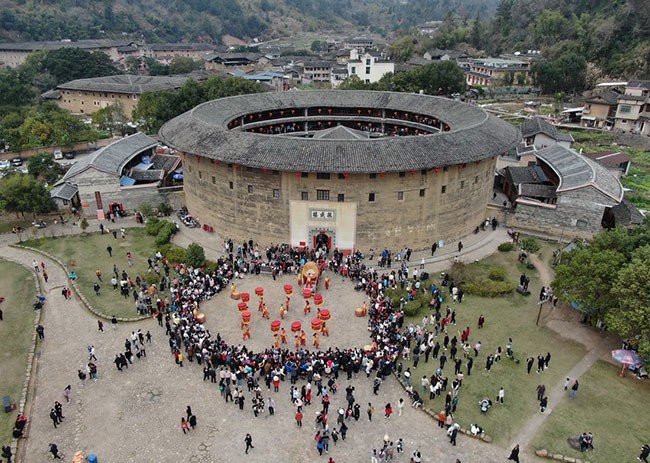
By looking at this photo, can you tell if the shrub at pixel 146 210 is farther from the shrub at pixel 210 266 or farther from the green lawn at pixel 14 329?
the shrub at pixel 210 266

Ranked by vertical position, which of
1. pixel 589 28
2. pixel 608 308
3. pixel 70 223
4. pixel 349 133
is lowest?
pixel 70 223

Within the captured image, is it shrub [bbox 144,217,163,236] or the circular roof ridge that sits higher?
the circular roof ridge

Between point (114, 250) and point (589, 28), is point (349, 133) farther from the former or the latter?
point (589, 28)

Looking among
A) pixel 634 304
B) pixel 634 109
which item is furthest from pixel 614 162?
pixel 634 304

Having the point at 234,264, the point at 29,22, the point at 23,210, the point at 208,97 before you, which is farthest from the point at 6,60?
the point at 234,264

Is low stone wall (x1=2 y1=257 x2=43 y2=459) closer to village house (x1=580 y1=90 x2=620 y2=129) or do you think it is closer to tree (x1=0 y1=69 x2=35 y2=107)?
tree (x1=0 y1=69 x2=35 y2=107)

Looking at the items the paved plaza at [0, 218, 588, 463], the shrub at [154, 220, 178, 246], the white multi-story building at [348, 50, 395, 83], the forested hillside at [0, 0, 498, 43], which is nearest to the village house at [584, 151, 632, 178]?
the paved plaza at [0, 218, 588, 463]
